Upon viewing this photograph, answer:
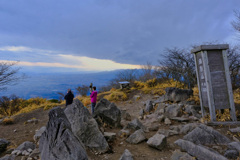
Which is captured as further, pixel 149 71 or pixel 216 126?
pixel 149 71

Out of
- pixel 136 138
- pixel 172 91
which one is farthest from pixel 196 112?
pixel 136 138

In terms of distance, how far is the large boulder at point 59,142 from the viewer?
2.69 meters

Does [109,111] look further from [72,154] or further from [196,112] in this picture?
[196,112]

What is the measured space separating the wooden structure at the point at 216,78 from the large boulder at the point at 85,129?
481 cm

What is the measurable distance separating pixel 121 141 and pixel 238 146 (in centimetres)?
318

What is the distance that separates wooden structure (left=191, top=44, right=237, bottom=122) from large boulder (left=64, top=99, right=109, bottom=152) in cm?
481

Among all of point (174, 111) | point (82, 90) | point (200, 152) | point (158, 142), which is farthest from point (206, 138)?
point (82, 90)

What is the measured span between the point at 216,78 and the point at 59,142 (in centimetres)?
648

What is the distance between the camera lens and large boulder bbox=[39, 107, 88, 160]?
269cm

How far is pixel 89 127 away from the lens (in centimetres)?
463

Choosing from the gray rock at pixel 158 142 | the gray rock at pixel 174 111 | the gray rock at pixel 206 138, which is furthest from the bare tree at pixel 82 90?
the gray rock at pixel 206 138

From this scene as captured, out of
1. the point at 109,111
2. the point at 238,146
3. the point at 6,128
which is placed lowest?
the point at 6,128

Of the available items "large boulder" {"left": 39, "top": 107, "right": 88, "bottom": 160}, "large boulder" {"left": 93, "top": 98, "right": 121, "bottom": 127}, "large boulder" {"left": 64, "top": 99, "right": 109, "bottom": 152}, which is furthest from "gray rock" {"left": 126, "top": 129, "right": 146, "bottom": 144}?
"large boulder" {"left": 39, "top": 107, "right": 88, "bottom": 160}

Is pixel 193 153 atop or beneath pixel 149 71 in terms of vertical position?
beneath
